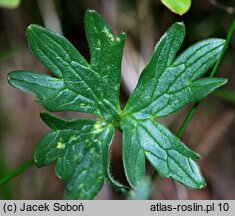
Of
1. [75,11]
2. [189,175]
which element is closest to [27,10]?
[75,11]

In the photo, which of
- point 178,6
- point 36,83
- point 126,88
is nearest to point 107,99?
point 36,83

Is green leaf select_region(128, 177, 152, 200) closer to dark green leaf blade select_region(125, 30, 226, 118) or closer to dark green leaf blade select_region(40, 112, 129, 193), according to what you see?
dark green leaf blade select_region(40, 112, 129, 193)

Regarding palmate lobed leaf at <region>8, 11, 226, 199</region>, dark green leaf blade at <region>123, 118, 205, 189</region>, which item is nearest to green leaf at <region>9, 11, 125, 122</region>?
palmate lobed leaf at <region>8, 11, 226, 199</region>

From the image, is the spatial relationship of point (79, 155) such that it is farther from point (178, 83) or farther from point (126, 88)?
point (126, 88)

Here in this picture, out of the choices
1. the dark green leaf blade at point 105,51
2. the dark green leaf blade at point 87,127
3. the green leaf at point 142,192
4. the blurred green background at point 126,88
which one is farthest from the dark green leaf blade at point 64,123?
the blurred green background at point 126,88

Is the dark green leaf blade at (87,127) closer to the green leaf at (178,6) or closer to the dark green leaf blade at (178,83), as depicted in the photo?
the dark green leaf blade at (178,83)
